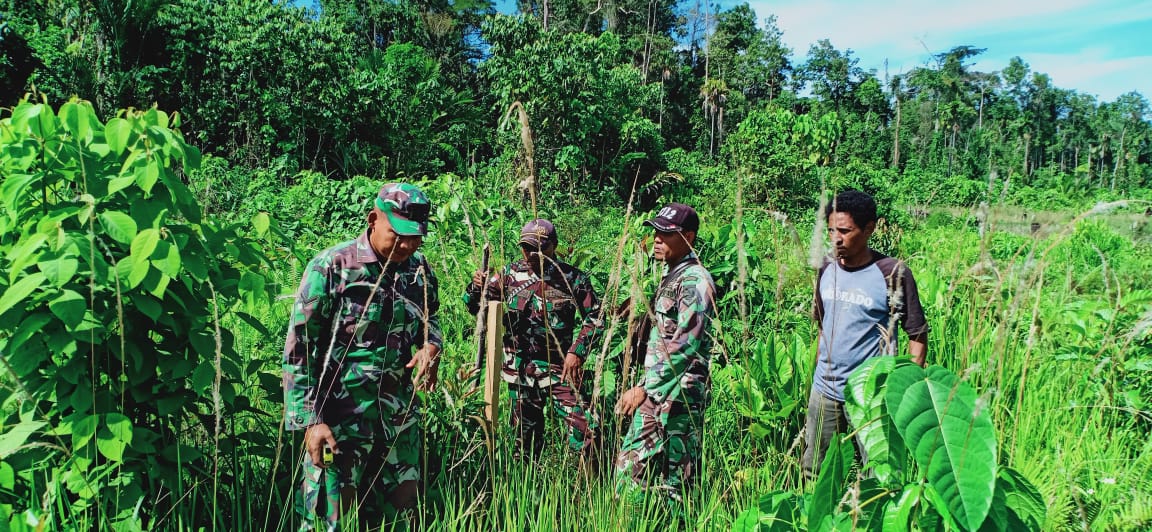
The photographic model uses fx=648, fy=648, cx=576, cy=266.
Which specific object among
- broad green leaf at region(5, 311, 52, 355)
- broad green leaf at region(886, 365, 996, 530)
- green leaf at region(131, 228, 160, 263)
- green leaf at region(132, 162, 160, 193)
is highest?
green leaf at region(132, 162, 160, 193)

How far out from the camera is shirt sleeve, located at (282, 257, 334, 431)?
A: 6.40ft

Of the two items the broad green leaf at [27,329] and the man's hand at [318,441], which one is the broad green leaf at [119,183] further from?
the man's hand at [318,441]

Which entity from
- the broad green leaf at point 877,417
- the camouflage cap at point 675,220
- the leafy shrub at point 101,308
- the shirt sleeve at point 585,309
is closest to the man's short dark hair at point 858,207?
the camouflage cap at point 675,220

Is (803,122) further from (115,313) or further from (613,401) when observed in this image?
(115,313)

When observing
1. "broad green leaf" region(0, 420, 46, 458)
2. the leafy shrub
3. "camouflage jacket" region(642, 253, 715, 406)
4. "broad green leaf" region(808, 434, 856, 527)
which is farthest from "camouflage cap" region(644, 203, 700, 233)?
"broad green leaf" region(0, 420, 46, 458)

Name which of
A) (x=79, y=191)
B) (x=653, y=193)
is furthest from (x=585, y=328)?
(x=653, y=193)

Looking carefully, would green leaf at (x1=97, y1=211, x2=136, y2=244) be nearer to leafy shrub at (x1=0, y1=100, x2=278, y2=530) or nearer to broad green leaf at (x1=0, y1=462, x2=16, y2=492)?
leafy shrub at (x1=0, y1=100, x2=278, y2=530)

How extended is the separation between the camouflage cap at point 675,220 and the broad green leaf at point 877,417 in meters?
1.59

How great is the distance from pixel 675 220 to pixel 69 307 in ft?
6.68

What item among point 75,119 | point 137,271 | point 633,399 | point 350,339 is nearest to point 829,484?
point 633,399

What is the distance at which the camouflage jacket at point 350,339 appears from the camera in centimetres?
197

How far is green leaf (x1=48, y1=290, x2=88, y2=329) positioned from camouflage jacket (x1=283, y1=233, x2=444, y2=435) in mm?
568

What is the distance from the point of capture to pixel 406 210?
6.83ft

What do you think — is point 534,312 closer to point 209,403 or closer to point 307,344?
point 307,344
